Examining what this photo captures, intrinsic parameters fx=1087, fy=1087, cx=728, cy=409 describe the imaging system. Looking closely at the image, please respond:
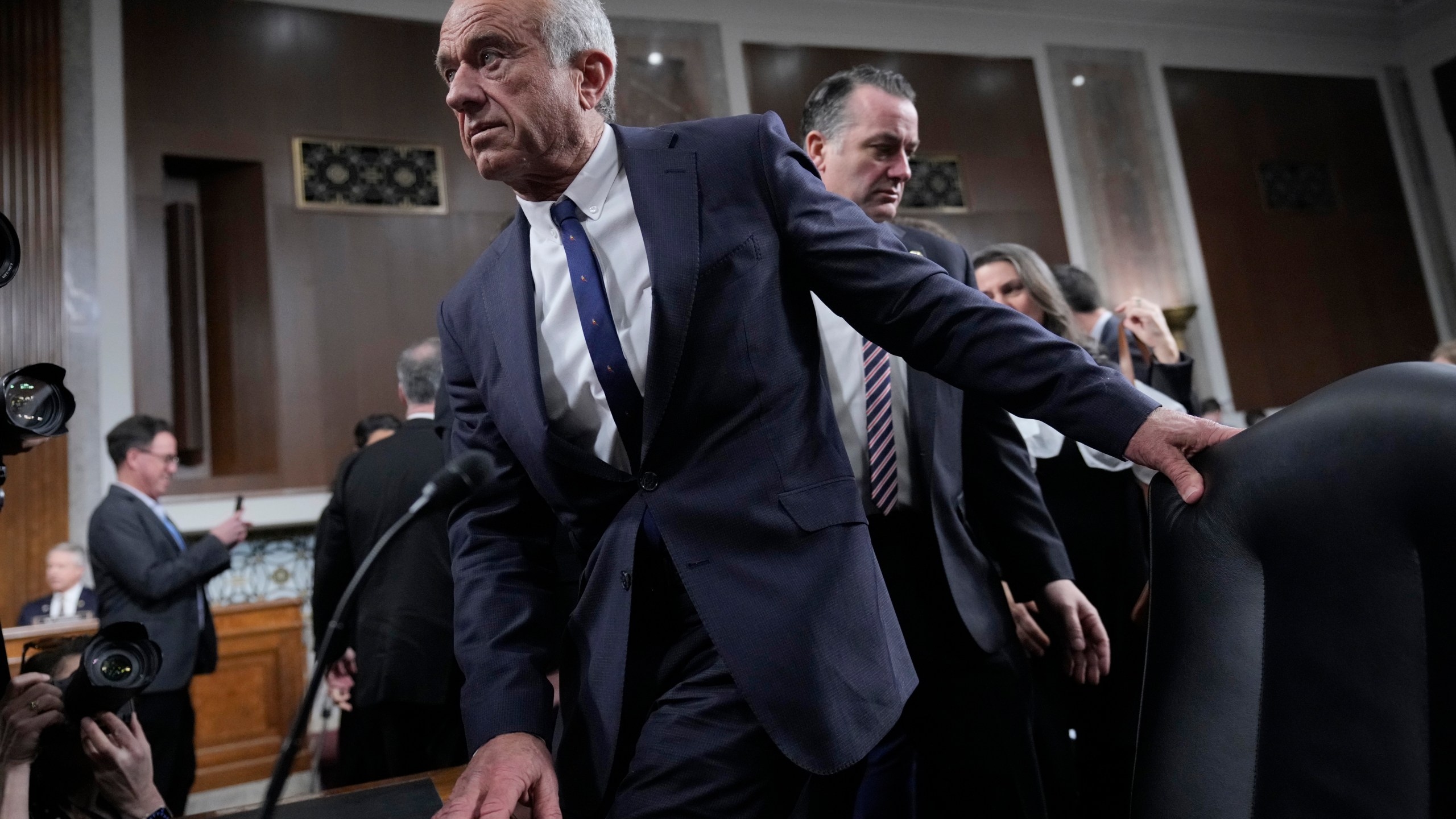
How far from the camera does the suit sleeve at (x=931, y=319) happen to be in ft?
3.64

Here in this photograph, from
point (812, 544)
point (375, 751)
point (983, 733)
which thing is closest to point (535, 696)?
point (812, 544)

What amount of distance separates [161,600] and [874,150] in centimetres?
293

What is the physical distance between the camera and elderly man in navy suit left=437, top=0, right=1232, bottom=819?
1.09 metres

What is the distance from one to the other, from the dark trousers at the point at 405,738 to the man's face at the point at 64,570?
8.75ft

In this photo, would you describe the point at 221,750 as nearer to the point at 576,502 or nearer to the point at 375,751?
the point at 375,751

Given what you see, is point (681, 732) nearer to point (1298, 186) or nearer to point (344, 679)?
point (344, 679)

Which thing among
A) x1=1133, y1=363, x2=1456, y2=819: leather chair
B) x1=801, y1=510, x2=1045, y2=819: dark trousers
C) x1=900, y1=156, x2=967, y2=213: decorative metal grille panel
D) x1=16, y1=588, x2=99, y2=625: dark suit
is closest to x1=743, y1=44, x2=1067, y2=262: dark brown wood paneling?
x1=900, y1=156, x2=967, y2=213: decorative metal grille panel

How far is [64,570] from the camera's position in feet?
17.2

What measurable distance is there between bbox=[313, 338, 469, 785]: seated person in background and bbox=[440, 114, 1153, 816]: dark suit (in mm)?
1882

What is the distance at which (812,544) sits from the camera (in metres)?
1.13

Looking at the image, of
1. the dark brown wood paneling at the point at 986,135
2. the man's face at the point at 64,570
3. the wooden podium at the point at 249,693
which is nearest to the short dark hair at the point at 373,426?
the wooden podium at the point at 249,693

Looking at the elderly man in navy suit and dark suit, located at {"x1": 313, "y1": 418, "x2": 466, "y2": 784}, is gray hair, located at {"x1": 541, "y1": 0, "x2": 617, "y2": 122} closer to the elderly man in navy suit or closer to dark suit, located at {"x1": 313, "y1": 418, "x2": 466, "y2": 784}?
the elderly man in navy suit

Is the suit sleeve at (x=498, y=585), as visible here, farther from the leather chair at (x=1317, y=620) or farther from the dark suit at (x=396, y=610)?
the dark suit at (x=396, y=610)

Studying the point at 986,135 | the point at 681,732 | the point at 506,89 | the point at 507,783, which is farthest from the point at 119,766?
the point at 986,135
